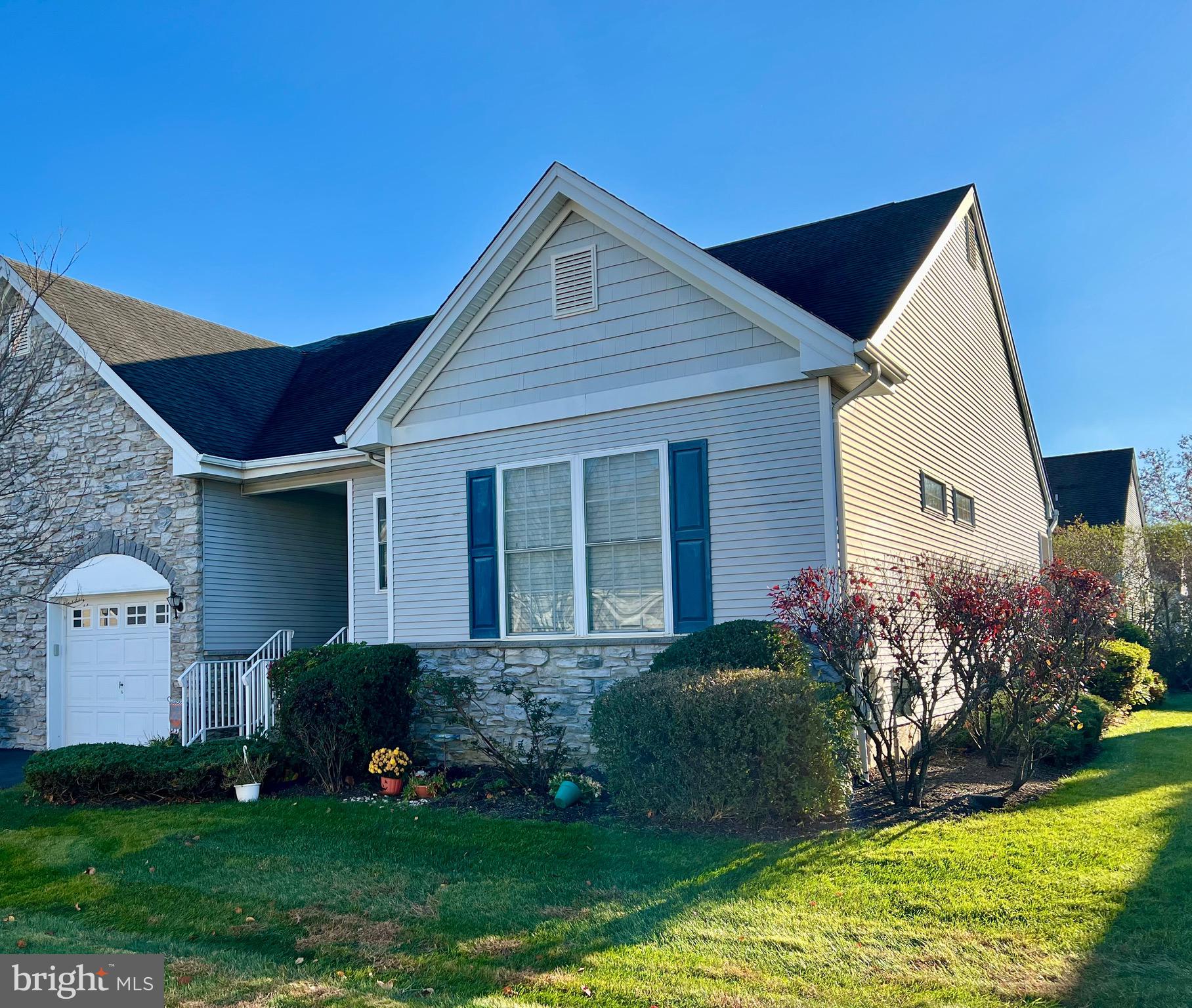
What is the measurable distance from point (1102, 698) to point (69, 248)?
1475cm

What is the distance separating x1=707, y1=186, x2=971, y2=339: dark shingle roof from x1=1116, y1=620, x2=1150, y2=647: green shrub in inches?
352

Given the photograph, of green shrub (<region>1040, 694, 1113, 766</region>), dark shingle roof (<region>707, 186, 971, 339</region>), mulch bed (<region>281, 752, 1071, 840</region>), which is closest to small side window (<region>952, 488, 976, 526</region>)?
green shrub (<region>1040, 694, 1113, 766</region>)

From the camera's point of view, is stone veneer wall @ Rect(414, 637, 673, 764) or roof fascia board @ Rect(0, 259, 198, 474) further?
roof fascia board @ Rect(0, 259, 198, 474)

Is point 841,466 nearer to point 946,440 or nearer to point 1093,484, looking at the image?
point 946,440

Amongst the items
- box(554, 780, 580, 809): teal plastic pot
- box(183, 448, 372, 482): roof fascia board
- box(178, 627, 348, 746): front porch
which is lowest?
box(554, 780, 580, 809): teal plastic pot

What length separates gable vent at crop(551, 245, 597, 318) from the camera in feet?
34.4

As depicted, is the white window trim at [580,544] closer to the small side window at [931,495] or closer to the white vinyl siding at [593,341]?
the white vinyl siding at [593,341]

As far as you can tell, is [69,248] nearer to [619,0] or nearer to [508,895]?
[619,0]

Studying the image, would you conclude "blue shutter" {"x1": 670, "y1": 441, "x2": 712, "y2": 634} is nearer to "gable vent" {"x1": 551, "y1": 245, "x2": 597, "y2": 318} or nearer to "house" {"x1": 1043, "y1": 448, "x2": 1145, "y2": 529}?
"gable vent" {"x1": 551, "y1": 245, "x2": 597, "y2": 318}

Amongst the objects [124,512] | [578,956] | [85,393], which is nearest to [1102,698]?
[578,956]

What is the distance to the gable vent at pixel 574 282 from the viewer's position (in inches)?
412

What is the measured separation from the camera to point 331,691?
33.1 feet

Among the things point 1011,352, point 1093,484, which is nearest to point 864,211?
point 1011,352

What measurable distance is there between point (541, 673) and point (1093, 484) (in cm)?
2145
